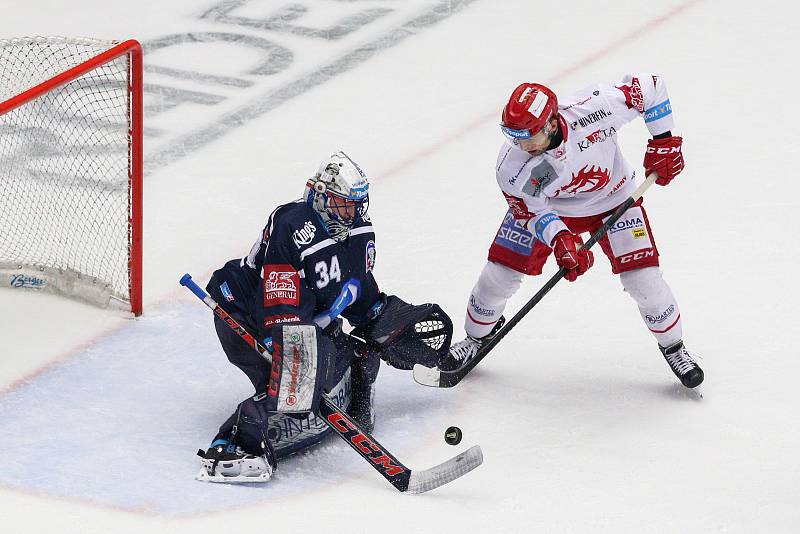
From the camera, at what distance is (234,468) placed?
4141mm

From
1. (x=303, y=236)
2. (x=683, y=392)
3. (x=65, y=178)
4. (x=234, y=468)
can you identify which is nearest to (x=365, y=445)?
(x=234, y=468)

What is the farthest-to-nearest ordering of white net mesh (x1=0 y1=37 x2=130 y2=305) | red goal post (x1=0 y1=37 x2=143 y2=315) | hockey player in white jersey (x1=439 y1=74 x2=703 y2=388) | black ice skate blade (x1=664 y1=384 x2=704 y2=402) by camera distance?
white net mesh (x1=0 y1=37 x2=130 y2=305) → red goal post (x1=0 y1=37 x2=143 y2=315) → black ice skate blade (x1=664 y1=384 x2=704 y2=402) → hockey player in white jersey (x1=439 y1=74 x2=703 y2=388)

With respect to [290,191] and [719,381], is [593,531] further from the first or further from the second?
[290,191]

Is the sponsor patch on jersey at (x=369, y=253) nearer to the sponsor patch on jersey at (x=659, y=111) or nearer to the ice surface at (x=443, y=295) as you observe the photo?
the ice surface at (x=443, y=295)

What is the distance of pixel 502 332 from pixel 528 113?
753 millimetres

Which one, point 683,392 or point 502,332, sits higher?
point 502,332

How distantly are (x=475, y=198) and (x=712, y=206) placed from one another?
94 cm

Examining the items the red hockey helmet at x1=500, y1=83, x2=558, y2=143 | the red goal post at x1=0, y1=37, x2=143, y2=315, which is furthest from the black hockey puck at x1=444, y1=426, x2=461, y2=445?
the red goal post at x1=0, y1=37, x2=143, y2=315

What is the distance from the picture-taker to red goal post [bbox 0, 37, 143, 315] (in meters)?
5.04

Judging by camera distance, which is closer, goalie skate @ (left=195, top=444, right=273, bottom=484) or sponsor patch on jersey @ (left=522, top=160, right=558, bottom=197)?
goalie skate @ (left=195, top=444, right=273, bottom=484)

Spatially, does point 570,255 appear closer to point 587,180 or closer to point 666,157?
point 587,180

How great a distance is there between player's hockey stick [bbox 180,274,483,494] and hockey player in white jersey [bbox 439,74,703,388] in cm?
Answer: 65

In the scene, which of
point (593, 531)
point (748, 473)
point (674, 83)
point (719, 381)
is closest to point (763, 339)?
point (719, 381)

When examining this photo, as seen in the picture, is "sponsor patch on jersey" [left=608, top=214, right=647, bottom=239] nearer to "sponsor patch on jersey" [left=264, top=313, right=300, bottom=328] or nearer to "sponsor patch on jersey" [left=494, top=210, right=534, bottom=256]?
"sponsor patch on jersey" [left=494, top=210, right=534, bottom=256]
